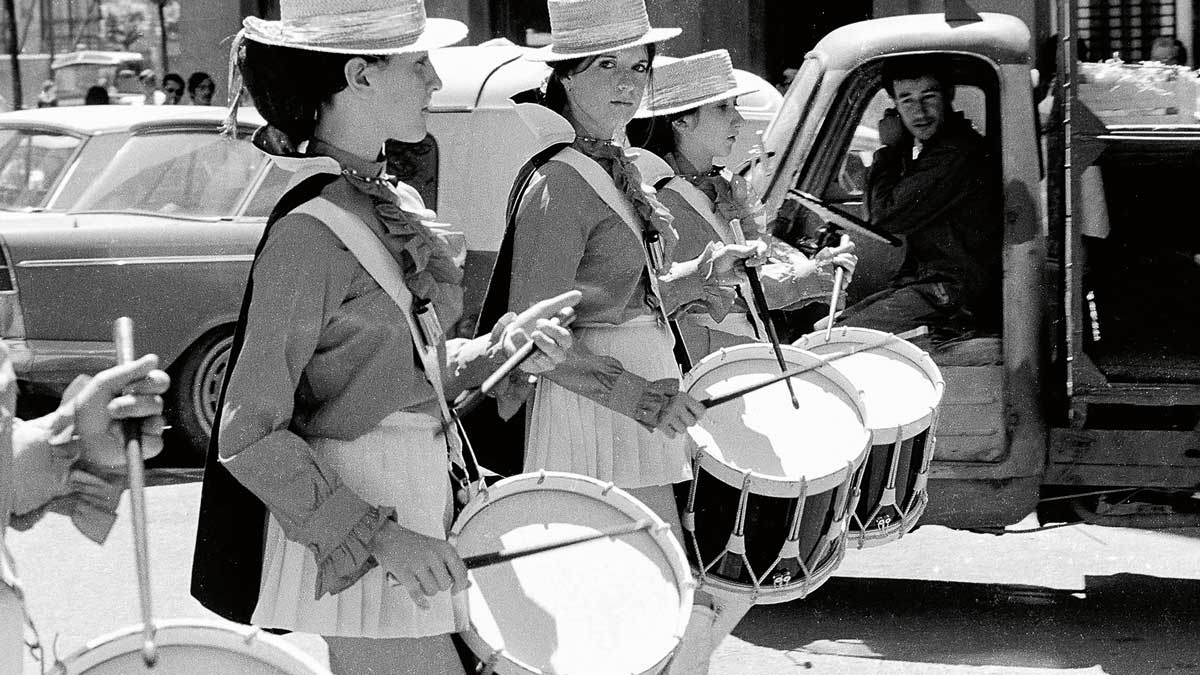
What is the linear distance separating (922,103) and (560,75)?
2.29 meters

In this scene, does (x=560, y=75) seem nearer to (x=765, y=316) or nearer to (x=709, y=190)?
(x=765, y=316)

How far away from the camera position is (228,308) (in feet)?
28.3

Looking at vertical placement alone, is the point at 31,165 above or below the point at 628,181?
below

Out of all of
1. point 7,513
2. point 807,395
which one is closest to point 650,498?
point 807,395

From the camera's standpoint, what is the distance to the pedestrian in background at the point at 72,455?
2166 millimetres

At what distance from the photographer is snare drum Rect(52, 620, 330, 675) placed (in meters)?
2.19

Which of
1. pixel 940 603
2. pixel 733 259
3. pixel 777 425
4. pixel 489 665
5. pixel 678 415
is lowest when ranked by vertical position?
pixel 940 603

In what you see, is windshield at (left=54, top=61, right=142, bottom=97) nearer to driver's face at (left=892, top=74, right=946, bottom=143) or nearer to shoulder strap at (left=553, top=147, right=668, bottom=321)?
driver's face at (left=892, top=74, right=946, bottom=143)

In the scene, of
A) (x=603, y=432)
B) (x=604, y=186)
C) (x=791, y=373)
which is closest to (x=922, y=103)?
(x=791, y=373)

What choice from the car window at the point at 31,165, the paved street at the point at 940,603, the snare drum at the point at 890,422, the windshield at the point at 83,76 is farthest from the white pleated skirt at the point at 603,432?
the windshield at the point at 83,76

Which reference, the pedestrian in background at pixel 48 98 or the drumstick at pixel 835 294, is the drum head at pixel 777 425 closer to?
the drumstick at pixel 835 294

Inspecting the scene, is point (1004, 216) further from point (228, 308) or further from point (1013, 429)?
point (228, 308)

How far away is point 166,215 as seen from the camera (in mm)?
8742

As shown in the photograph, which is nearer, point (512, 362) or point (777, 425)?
point (512, 362)
